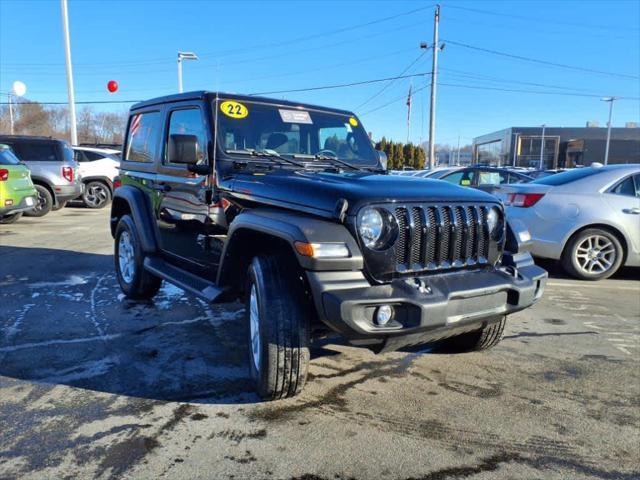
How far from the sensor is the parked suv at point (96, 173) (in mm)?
14719

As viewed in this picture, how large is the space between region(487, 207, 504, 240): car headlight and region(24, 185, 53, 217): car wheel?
11884 mm

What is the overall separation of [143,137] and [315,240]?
329 centimetres

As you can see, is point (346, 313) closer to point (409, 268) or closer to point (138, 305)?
point (409, 268)

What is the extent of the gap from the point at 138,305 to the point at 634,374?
176 inches

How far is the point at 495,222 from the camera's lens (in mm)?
3414

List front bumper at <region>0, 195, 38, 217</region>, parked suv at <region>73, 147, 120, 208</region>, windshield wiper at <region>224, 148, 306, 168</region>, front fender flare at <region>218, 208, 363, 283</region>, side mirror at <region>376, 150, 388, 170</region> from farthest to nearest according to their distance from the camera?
parked suv at <region>73, 147, 120, 208</region>
front bumper at <region>0, 195, 38, 217</region>
side mirror at <region>376, 150, 388, 170</region>
windshield wiper at <region>224, 148, 306, 168</region>
front fender flare at <region>218, 208, 363, 283</region>

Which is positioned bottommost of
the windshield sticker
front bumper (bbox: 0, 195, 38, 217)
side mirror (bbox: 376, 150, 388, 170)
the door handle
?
front bumper (bbox: 0, 195, 38, 217)

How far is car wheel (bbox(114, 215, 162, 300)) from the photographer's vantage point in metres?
5.09

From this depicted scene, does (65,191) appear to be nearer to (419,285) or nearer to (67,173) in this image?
(67,173)

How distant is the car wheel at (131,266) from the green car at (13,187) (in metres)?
5.51

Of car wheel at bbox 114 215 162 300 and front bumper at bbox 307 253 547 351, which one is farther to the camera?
car wheel at bbox 114 215 162 300

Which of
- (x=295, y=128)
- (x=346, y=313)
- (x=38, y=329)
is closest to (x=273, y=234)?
(x=346, y=313)

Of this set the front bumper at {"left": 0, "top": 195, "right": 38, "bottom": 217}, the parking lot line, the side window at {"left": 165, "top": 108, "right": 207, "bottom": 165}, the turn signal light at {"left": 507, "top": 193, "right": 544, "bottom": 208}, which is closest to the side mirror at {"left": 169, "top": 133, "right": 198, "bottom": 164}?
the side window at {"left": 165, "top": 108, "right": 207, "bottom": 165}

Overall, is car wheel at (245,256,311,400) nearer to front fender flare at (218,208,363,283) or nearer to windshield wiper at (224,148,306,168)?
front fender flare at (218,208,363,283)
